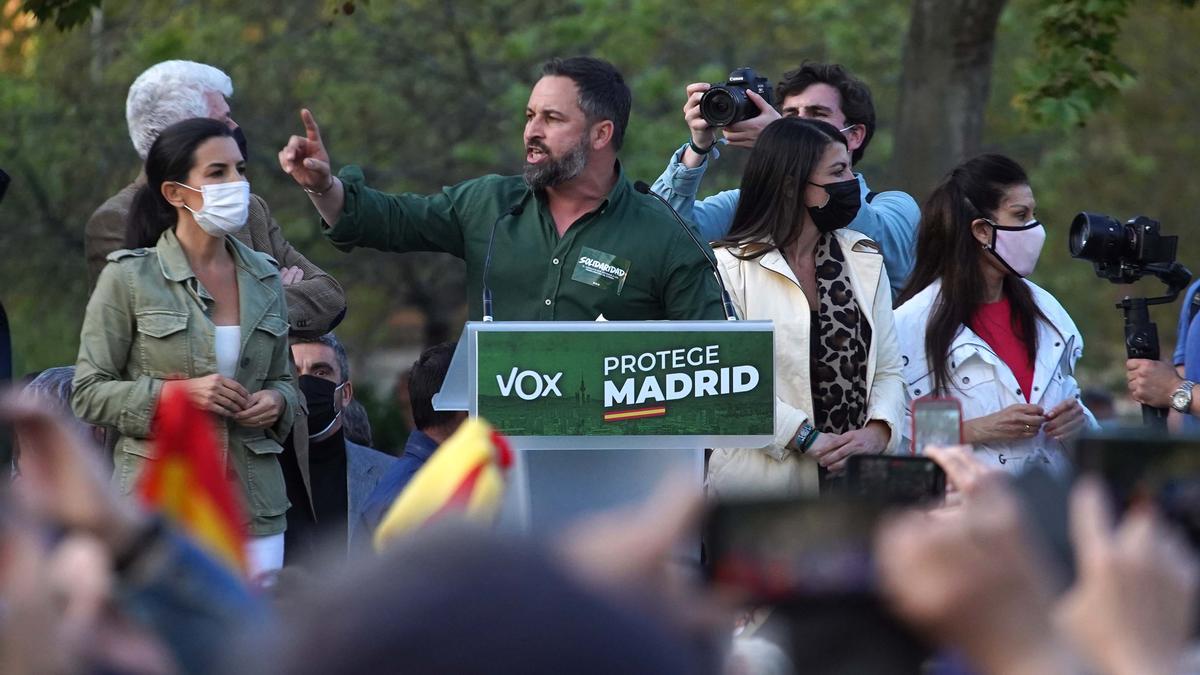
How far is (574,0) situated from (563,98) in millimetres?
9823

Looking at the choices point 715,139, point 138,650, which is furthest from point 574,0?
point 138,650

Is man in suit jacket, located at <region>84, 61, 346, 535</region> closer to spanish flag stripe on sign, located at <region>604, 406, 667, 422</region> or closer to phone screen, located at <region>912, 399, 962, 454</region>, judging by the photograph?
spanish flag stripe on sign, located at <region>604, 406, 667, 422</region>

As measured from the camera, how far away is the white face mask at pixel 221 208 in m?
4.82

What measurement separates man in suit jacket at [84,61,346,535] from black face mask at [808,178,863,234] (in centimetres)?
166

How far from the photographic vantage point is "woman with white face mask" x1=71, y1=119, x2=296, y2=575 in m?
4.65

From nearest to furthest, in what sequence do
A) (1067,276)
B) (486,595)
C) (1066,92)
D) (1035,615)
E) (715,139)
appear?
(486,595) < (1035,615) < (715,139) < (1066,92) < (1067,276)

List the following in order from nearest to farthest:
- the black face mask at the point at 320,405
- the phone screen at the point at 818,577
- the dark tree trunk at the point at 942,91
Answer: the phone screen at the point at 818,577
the black face mask at the point at 320,405
the dark tree trunk at the point at 942,91

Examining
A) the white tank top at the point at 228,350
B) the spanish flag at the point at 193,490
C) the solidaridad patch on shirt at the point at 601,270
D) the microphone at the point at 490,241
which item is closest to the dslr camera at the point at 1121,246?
the solidaridad patch on shirt at the point at 601,270

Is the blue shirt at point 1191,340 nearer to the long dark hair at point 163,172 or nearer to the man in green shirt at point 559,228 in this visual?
the man in green shirt at point 559,228

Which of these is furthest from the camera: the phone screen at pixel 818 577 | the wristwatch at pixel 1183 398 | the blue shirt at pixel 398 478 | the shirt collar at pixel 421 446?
the wristwatch at pixel 1183 398

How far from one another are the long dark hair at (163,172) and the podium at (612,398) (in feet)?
4.02

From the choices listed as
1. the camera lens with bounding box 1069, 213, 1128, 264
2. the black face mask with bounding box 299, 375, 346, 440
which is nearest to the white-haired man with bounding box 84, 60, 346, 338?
the black face mask with bounding box 299, 375, 346, 440

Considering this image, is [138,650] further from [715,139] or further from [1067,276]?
[1067,276]

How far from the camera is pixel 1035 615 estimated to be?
1.69 metres
